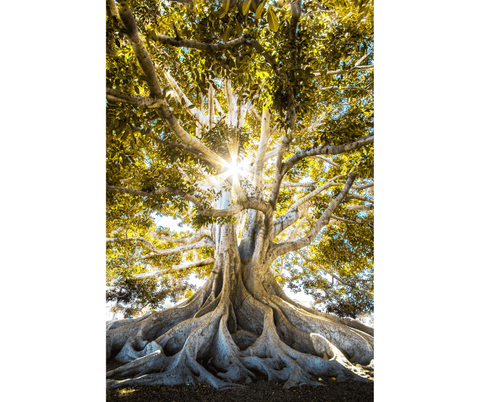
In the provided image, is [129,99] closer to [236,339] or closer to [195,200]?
[195,200]

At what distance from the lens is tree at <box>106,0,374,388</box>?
2.03 meters

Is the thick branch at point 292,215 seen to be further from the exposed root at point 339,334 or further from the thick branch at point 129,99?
the thick branch at point 129,99

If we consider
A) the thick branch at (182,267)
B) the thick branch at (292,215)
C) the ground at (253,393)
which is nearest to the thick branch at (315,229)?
the thick branch at (292,215)

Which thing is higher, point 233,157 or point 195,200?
point 233,157

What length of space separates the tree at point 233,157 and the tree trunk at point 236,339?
16 millimetres

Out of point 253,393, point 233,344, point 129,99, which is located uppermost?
point 129,99

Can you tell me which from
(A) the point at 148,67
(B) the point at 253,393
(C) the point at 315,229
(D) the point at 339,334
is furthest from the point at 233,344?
(A) the point at 148,67

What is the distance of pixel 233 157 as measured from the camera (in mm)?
3012

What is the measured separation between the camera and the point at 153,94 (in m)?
1.82

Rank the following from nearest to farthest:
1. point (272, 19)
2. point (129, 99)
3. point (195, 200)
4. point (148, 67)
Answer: point (272, 19) < point (148, 67) < point (129, 99) < point (195, 200)

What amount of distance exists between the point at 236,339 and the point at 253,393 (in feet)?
3.68
